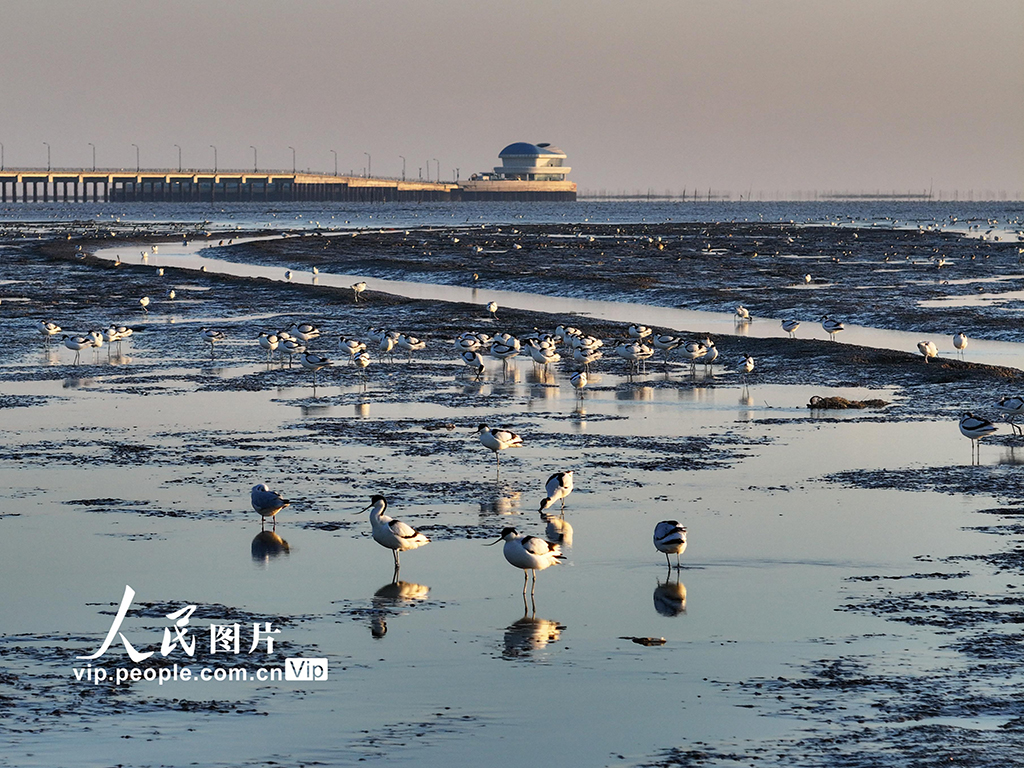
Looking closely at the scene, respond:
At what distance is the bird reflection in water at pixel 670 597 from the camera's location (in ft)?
40.7

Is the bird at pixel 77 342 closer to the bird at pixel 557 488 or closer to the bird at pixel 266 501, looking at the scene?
the bird at pixel 266 501

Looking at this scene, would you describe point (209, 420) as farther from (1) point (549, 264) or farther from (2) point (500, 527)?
(1) point (549, 264)

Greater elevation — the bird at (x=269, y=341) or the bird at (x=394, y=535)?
the bird at (x=269, y=341)

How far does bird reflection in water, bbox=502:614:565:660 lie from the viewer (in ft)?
37.1

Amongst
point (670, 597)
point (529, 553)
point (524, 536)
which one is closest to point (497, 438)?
point (524, 536)

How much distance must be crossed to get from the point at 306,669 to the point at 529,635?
6.58ft

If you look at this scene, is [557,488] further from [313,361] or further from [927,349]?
[927,349]

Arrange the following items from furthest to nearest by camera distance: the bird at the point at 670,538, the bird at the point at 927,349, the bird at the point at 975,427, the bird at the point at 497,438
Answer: the bird at the point at 927,349 → the bird at the point at 975,427 → the bird at the point at 497,438 → the bird at the point at 670,538

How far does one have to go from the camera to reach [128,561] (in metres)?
13.8

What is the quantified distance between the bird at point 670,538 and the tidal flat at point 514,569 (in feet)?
0.97

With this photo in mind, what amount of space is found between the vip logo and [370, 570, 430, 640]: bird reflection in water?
84 cm

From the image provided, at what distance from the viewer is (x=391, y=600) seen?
12.7m

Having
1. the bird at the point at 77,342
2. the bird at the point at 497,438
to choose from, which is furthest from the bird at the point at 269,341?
the bird at the point at 497,438

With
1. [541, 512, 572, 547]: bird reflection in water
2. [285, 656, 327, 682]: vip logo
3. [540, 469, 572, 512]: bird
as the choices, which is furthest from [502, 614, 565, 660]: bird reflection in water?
[540, 469, 572, 512]: bird
